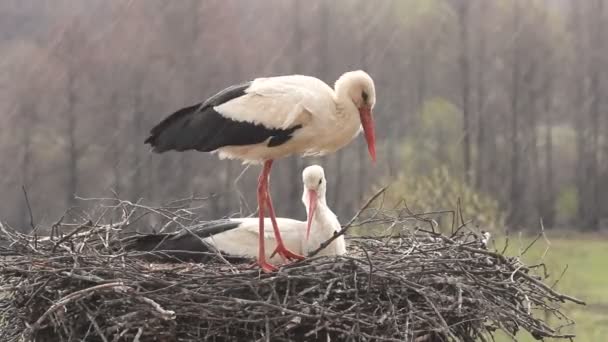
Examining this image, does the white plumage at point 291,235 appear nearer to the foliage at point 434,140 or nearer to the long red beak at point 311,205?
the long red beak at point 311,205

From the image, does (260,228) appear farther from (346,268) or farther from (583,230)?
(583,230)

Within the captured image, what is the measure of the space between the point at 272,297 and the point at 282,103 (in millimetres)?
405

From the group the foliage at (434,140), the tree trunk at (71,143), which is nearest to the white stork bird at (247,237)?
the tree trunk at (71,143)

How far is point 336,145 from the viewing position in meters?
1.68

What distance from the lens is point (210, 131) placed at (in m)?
1.68

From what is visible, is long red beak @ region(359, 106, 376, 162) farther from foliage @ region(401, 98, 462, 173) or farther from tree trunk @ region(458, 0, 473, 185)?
tree trunk @ region(458, 0, 473, 185)

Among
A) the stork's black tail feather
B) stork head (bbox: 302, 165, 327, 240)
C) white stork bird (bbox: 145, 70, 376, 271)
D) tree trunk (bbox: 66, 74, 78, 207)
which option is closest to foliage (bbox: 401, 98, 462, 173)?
tree trunk (bbox: 66, 74, 78, 207)

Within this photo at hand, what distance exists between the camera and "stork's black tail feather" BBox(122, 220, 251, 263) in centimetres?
181

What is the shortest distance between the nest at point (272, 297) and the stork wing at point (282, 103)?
0.24 metres

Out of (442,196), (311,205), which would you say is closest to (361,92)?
(311,205)

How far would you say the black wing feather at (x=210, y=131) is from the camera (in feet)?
5.39

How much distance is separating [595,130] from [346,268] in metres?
4.21

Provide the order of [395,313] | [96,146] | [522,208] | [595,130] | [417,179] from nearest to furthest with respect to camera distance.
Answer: [395,313] < [96,146] < [417,179] < [522,208] < [595,130]

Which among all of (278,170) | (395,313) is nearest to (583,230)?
(278,170)
